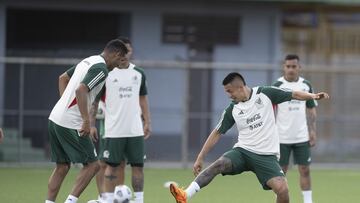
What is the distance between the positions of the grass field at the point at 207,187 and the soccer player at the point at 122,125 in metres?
1.19

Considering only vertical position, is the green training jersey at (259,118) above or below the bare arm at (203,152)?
above

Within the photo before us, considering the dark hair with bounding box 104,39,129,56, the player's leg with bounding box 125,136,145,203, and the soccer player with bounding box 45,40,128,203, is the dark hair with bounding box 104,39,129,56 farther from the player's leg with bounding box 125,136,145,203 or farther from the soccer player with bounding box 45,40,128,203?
the player's leg with bounding box 125,136,145,203

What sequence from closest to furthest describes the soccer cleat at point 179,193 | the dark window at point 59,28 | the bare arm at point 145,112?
the soccer cleat at point 179,193, the bare arm at point 145,112, the dark window at point 59,28

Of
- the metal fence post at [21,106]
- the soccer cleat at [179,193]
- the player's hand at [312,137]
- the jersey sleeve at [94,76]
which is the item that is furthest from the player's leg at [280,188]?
the metal fence post at [21,106]

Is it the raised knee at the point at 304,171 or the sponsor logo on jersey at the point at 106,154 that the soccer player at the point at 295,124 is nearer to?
the raised knee at the point at 304,171

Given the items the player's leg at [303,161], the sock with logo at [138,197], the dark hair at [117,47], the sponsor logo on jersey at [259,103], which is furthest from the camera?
the player's leg at [303,161]

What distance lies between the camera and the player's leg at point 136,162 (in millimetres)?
13938

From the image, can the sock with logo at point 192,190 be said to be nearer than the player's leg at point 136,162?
Yes

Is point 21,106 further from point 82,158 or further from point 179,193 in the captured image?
point 179,193

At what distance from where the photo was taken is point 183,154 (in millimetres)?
24234

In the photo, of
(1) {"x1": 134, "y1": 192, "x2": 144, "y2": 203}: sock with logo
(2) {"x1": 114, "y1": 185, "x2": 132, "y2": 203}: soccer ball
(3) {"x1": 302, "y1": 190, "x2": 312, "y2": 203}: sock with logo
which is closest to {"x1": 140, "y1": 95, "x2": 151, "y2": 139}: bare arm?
(1) {"x1": 134, "y1": 192, "x2": 144, "y2": 203}: sock with logo

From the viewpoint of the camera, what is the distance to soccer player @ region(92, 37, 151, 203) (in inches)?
562

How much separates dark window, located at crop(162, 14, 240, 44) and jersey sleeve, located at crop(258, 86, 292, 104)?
1495 cm

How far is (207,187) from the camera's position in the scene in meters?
18.4
